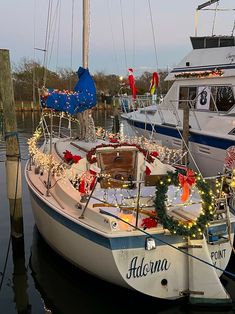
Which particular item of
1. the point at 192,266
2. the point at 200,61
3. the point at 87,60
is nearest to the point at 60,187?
the point at 192,266

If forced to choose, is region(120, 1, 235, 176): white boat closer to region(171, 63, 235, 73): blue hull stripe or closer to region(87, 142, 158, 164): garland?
region(171, 63, 235, 73): blue hull stripe

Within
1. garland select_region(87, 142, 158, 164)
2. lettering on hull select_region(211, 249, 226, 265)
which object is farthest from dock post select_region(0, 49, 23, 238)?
lettering on hull select_region(211, 249, 226, 265)

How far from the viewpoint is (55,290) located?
6887 millimetres

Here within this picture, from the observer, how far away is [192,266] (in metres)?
6.01

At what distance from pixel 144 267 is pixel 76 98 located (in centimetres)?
396

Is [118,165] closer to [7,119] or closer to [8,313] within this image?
[7,119]

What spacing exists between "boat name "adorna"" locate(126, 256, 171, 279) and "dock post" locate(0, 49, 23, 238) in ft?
9.96

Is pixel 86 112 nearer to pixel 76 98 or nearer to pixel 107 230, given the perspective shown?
pixel 76 98

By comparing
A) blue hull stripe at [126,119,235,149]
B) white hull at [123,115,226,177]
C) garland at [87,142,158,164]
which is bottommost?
white hull at [123,115,226,177]

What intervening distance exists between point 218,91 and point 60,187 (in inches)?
317

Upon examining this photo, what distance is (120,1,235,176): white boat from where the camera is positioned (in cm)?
1223

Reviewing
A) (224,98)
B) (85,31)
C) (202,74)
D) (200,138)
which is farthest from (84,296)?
(202,74)

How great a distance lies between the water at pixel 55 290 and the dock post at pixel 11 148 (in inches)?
20.7

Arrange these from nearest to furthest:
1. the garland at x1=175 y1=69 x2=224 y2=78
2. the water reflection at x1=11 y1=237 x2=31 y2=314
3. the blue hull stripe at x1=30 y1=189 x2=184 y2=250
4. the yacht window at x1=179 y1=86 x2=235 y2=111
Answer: the blue hull stripe at x1=30 y1=189 x2=184 y2=250, the water reflection at x1=11 y1=237 x2=31 y2=314, the yacht window at x1=179 y1=86 x2=235 y2=111, the garland at x1=175 y1=69 x2=224 y2=78
